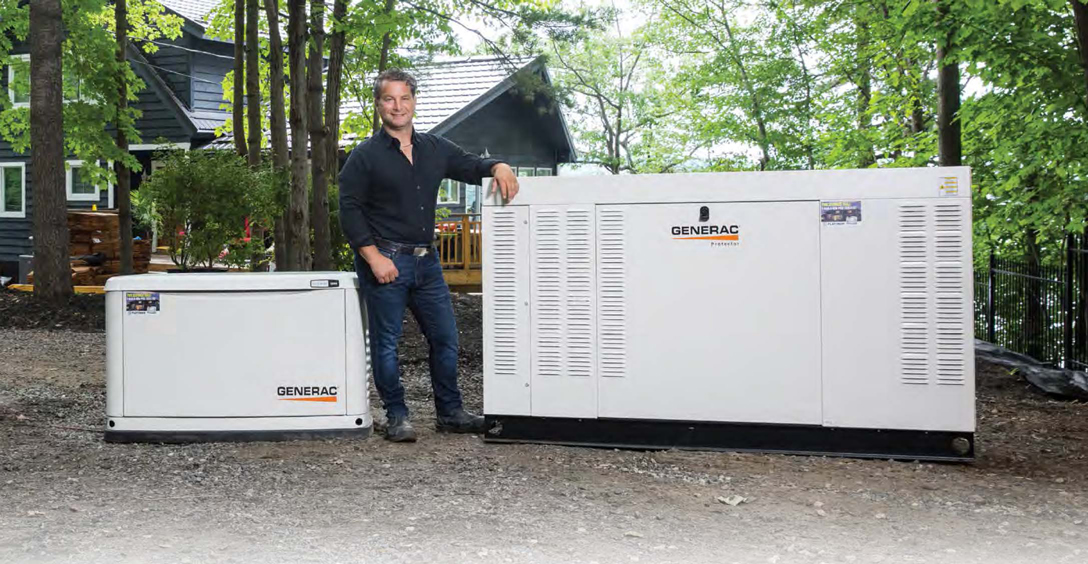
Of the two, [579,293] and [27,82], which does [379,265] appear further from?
[27,82]

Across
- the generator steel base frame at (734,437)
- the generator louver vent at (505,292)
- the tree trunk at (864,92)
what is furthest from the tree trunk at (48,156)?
the tree trunk at (864,92)

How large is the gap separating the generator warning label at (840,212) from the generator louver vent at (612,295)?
3.11 feet

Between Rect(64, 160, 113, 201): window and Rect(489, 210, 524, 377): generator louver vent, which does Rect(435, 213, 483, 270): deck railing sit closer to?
Rect(64, 160, 113, 201): window

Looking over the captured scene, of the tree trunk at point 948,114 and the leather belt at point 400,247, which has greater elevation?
the tree trunk at point 948,114

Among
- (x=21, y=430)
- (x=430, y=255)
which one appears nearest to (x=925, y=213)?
(x=430, y=255)

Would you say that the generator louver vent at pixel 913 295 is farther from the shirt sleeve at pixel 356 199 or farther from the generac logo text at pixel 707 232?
the shirt sleeve at pixel 356 199

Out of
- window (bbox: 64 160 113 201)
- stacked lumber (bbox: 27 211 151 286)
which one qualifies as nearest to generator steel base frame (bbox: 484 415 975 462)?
stacked lumber (bbox: 27 211 151 286)

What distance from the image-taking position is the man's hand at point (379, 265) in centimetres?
580

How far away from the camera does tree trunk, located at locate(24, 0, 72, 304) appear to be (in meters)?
14.0

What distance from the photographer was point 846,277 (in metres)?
5.55

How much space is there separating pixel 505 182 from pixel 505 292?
554mm

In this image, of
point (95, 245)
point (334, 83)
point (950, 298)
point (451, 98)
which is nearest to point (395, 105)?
point (950, 298)

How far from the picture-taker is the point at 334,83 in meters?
15.5

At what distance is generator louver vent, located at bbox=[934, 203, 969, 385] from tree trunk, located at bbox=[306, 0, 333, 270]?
8211mm
